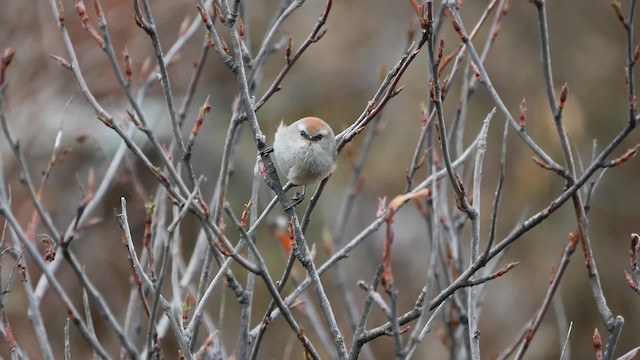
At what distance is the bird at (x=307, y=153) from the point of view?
278 cm

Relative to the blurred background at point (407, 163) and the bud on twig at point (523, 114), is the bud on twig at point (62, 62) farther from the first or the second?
the blurred background at point (407, 163)

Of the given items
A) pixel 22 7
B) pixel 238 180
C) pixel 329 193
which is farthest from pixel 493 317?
pixel 22 7

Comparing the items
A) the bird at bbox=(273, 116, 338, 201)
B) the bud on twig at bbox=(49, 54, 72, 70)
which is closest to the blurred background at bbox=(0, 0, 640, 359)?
the bird at bbox=(273, 116, 338, 201)

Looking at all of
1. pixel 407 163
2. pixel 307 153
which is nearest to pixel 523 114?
pixel 307 153

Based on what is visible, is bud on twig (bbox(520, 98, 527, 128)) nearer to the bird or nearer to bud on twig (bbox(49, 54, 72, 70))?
the bird

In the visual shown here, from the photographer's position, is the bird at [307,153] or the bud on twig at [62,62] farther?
the bird at [307,153]

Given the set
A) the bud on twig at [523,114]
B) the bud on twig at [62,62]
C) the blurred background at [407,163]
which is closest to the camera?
the bud on twig at [62,62]

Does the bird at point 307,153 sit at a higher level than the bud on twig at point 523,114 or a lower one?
lower

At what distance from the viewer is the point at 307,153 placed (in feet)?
9.10

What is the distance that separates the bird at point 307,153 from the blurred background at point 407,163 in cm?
327

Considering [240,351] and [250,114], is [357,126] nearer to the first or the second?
[250,114]

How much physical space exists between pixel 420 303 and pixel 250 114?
0.79m

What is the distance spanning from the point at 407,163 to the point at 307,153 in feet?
16.9

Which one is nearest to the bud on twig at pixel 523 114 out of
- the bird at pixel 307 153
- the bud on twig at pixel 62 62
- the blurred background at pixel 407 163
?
the bird at pixel 307 153
